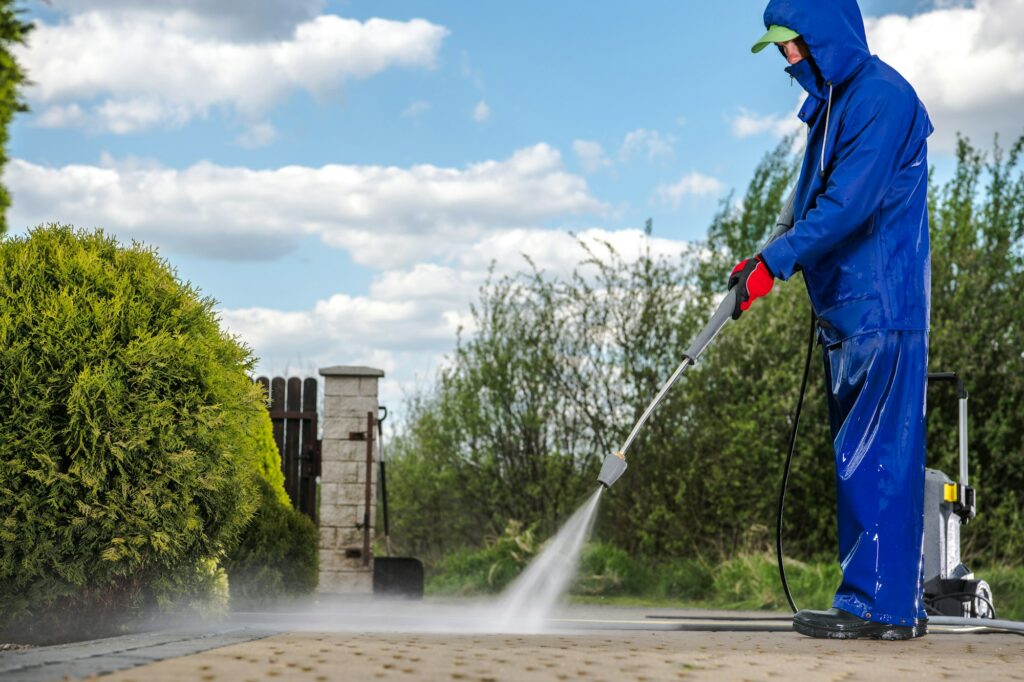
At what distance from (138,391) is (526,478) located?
655 cm

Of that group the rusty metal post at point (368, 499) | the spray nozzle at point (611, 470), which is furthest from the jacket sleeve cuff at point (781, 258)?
the rusty metal post at point (368, 499)

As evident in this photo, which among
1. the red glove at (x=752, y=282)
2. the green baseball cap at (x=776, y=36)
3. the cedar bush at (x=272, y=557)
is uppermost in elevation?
the green baseball cap at (x=776, y=36)

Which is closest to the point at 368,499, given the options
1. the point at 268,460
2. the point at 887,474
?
the point at 268,460

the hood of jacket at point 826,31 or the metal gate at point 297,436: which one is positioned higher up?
the hood of jacket at point 826,31

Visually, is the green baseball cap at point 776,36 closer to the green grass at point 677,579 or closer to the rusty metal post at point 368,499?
the green grass at point 677,579

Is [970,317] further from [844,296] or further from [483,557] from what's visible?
[844,296]

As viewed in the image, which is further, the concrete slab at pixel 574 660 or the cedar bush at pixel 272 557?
the cedar bush at pixel 272 557

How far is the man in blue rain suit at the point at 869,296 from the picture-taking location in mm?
4383

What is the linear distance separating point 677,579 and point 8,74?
22.7 ft

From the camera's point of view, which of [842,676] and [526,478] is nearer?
[842,676]

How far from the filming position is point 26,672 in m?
3.15

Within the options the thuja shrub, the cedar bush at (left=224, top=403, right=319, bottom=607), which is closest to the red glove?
the thuja shrub

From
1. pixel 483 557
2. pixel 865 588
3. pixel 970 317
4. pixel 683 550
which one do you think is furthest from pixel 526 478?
pixel 865 588

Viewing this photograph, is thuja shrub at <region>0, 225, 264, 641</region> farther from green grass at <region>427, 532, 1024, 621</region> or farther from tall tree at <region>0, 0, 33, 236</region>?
green grass at <region>427, 532, 1024, 621</region>
